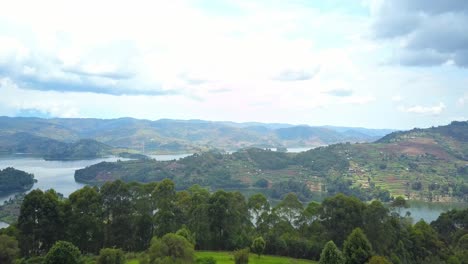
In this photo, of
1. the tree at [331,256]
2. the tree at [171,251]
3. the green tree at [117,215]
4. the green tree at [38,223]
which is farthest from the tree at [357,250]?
the green tree at [38,223]

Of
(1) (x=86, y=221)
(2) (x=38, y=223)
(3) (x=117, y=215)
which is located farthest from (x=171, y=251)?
(2) (x=38, y=223)

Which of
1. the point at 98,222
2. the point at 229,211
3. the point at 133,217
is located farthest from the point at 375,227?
the point at 98,222

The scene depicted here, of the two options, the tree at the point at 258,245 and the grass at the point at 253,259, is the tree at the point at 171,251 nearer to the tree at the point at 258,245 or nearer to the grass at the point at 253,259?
the grass at the point at 253,259

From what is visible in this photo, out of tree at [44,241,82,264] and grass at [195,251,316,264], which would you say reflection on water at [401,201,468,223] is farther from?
tree at [44,241,82,264]

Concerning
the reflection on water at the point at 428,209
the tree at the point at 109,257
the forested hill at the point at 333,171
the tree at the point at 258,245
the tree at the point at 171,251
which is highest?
the tree at the point at 171,251

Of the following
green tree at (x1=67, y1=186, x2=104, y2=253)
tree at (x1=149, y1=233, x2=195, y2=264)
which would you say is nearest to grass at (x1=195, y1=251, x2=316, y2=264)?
tree at (x1=149, y1=233, x2=195, y2=264)

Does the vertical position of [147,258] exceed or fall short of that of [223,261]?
it exceeds it

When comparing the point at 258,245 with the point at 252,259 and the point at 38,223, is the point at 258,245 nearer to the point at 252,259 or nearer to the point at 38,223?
the point at 252,259

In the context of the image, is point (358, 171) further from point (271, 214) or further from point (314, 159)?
point (271, 214)
